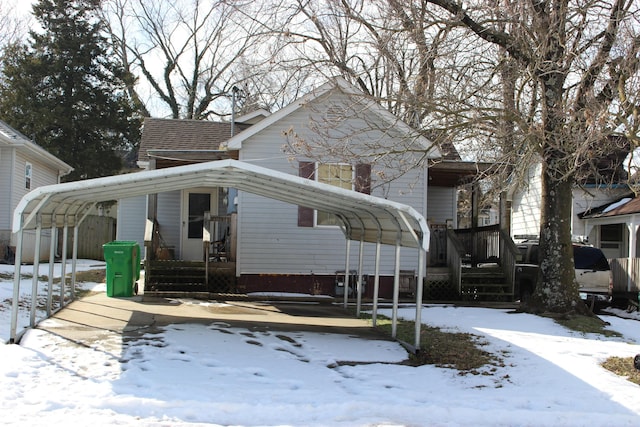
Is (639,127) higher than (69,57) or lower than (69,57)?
lower

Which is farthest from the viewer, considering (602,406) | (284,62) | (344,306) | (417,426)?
(284,62)

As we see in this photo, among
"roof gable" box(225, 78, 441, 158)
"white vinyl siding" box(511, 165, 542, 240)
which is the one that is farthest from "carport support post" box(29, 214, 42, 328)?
"white vinyl siding" box(511, 165, 542, 240)

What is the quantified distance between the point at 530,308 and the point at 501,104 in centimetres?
398

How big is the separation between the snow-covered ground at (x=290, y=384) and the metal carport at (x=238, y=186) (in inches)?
44.5

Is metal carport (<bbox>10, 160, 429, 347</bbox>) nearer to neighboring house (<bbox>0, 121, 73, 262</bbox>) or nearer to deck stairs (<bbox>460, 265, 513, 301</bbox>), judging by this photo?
deck stairs (<bbox>460, 265, 513, 301</bbox>)

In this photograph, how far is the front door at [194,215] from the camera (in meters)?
17.9

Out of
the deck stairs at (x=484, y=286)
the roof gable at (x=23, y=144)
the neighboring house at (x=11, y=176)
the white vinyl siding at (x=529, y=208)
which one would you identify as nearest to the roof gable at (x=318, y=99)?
the deck stairs at (x=484, y=286)

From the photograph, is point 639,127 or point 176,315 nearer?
point 639,127

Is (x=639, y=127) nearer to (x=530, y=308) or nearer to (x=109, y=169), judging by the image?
(x=530, y=308)

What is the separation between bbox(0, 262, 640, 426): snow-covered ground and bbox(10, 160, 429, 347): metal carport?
3.71ft

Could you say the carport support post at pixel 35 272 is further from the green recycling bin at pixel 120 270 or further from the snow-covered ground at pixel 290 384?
the green recycling bin at pixel 120 270

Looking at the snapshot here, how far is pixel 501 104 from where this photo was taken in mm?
11359

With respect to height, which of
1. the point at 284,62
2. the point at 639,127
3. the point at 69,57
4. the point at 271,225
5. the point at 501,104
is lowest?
the point at 271,225

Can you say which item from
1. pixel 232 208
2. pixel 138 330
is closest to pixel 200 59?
pixel 232 208
